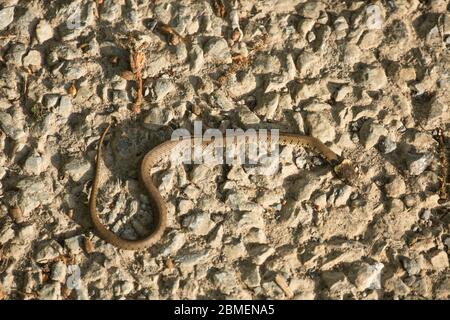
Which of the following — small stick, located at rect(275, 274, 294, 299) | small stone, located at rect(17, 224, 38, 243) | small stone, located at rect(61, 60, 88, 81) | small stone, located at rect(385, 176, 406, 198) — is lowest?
small stick, located at rect(275, 274, 294, 299)

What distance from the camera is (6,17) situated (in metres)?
6.79

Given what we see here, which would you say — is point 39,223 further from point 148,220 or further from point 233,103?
point 233,103

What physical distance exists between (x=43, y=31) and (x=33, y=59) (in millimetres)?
399

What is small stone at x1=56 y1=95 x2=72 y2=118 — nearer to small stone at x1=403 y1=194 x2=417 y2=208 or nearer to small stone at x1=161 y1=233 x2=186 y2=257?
small stone at x1=161 y1=233 x2=186 y2=257

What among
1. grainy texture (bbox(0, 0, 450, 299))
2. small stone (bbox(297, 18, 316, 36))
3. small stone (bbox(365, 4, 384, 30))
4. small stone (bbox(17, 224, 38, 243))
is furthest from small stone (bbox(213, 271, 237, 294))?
small stone (bbox(365, 4, 384, 30))

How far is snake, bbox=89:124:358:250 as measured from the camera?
5.91 meters

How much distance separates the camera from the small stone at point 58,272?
571cm

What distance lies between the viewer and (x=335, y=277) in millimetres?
5902

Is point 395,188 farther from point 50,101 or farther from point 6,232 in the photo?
point 6,232

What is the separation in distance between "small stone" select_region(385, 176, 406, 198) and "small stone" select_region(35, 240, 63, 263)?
12.8ft

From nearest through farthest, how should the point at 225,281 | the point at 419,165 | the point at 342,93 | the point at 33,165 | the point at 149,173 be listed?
the point at 225,281 < the point at 33,165 < the point at 149,173 < the point at 419,165 < the point at 342,93

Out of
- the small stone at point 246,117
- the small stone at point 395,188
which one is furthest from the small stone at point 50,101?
the small stone at point 395,188

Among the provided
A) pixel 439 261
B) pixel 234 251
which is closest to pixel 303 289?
pixel 234 251

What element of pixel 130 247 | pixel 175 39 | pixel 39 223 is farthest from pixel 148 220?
pixel 175 39
